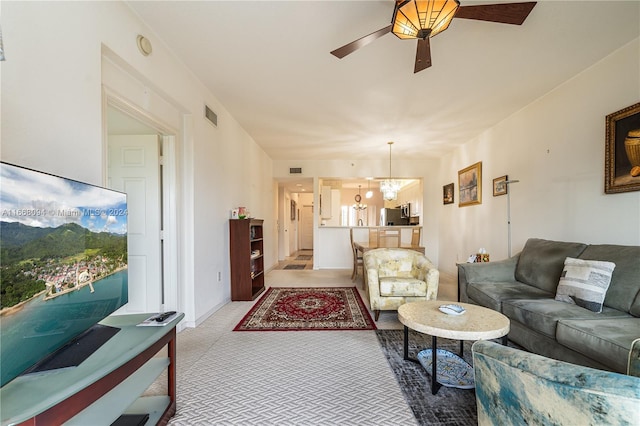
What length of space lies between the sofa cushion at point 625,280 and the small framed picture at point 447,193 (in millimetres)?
3755

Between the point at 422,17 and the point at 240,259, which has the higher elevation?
the point at 422,17

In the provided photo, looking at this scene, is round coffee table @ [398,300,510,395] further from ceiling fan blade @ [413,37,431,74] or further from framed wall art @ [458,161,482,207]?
framed wall art @ [458,161,482,207]

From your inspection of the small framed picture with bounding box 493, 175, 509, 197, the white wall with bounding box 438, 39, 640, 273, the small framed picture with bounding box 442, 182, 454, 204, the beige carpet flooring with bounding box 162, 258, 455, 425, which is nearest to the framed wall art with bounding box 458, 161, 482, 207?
the white wall with bounding box 438, 39, 640, 273

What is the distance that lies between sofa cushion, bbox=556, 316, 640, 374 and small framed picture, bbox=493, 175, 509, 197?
2471 millimetres

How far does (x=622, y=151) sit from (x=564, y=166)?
63 centimetres

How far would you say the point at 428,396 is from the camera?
184 cm

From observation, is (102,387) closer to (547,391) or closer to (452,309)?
(547,391)

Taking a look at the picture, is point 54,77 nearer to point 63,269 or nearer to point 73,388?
point 63,269

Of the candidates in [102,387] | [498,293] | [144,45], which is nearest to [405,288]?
[498,293]

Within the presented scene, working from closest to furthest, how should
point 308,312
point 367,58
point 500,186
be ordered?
1. point 367,58
2. point 308,312
3. point 500,186

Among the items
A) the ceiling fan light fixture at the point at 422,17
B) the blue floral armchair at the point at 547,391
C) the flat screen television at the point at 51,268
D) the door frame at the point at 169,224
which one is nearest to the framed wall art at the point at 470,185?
the ceiling fan light fixture at the point at 422,17

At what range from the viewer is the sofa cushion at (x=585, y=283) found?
2.12 m

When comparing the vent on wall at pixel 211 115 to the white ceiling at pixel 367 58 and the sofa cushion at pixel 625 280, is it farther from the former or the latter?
the sofa cushion at pixel 625 280

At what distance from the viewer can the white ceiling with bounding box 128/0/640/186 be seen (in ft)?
6.81
